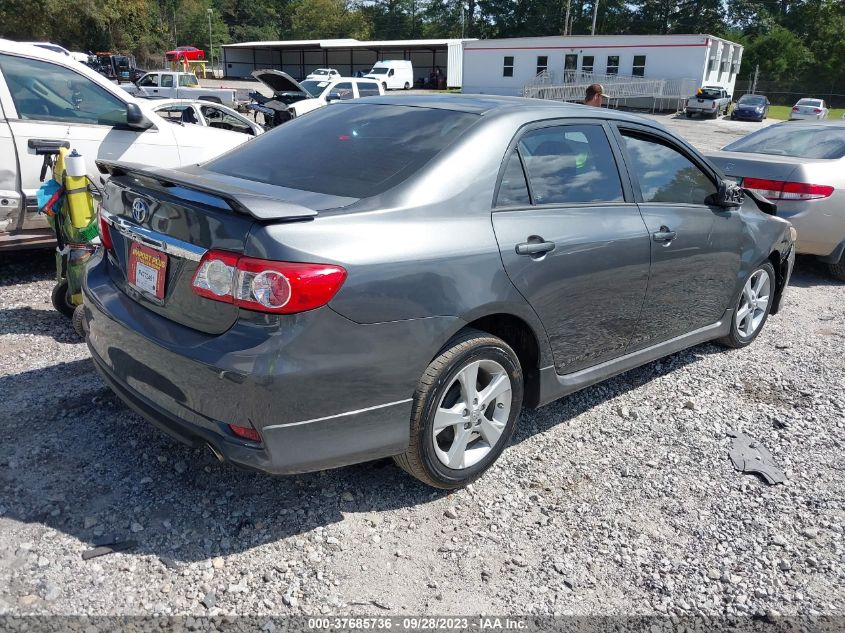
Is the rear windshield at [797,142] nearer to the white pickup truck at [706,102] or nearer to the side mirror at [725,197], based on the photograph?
the side mirror at [725,197]

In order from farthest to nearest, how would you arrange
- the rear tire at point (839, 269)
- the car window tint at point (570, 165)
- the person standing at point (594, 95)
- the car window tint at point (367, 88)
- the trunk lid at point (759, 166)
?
1. the car window tint at point (367, 88)
2. the person standing at point (594, 95)
3. the rear tire at point (839, 269)
4. the trunk lid at point (759, 166)
5. the car window tint at point (570, 165)

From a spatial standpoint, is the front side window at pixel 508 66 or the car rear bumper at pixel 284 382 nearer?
the car rear bumper at pixel 284 382

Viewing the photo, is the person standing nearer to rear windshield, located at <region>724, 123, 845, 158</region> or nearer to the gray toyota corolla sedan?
rear windshield, located at <region>724, 123, 845, 158</region>

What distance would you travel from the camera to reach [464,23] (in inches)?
3346

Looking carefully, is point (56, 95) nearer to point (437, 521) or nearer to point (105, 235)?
point (105, 235)

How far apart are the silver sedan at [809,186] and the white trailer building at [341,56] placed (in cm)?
4889

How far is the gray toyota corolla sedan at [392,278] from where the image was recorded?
2523 millimetres

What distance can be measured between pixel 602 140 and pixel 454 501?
2.06 metres

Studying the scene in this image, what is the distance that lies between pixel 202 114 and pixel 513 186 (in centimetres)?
986

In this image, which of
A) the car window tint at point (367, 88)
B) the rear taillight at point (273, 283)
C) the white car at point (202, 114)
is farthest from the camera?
the car window tint at point (367, 88)

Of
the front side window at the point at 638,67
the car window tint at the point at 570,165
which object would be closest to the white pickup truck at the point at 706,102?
the front side window at the point at 638,67

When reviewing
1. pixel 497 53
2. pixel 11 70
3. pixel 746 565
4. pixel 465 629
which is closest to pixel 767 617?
pixel 746 565

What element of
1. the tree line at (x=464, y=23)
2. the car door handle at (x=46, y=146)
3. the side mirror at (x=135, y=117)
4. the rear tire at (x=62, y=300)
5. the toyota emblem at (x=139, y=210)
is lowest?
the rear tire at (x=62, y=300)

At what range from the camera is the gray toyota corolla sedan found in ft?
8.28
